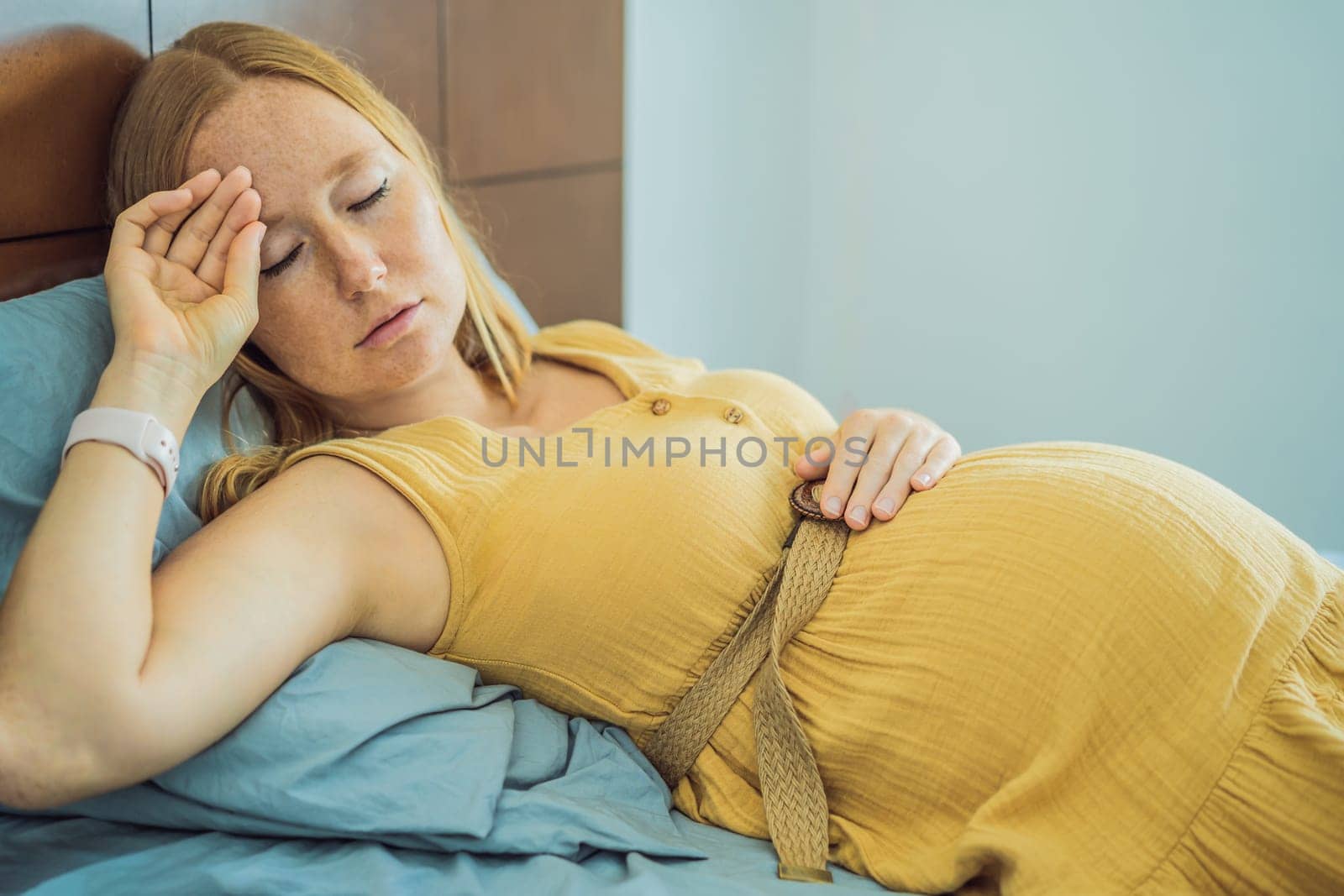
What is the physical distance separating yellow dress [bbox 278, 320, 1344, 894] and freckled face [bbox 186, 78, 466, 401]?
113 mm

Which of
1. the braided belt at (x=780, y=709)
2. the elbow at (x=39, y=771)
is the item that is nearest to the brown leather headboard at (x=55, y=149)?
the elbow at (x=39, y=771)

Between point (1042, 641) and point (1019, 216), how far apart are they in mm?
2041

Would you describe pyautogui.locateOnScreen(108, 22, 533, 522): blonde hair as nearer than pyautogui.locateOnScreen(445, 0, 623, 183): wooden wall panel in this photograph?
Yes

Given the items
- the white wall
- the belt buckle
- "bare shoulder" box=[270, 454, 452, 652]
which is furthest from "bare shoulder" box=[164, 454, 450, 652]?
the white wall

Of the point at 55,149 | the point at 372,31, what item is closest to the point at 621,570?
the point at 55,149

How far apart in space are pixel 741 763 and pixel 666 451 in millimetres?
327

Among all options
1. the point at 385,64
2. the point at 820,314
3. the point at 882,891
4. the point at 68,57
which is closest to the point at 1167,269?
the point at 820,314

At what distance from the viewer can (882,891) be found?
902mm

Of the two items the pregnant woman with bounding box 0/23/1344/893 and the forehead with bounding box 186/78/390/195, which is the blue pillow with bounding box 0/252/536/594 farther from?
the forehead with bounding box 186/78/390/195

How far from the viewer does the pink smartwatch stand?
2.92 ft

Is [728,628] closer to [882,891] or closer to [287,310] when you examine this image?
[882,891]

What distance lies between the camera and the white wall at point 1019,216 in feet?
7.75

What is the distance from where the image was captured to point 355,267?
114cm

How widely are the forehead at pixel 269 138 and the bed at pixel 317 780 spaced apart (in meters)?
0.18
